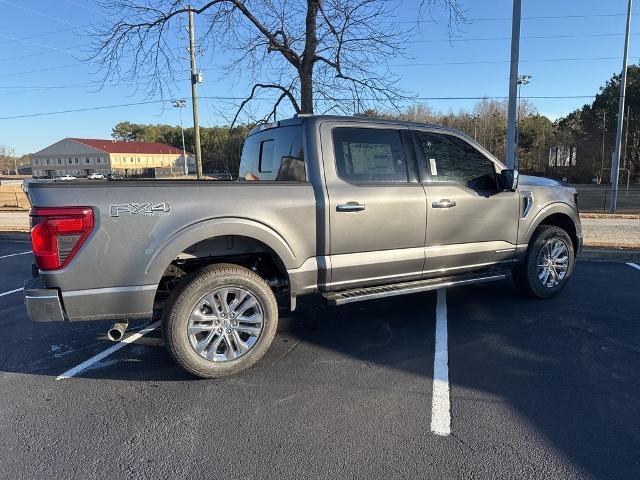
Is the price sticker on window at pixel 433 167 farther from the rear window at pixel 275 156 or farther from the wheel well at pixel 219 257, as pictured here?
the wheel well at pixel 219 257

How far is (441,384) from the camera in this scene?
3.56 m

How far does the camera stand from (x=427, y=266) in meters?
4.67

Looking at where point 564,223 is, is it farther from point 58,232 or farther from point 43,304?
point 43,304

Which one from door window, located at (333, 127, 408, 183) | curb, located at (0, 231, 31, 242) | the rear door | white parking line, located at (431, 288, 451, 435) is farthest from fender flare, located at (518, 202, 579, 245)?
curb, located at (0, 231, 31, 242)

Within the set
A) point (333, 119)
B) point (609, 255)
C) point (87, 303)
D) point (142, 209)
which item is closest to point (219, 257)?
point (142, 209)

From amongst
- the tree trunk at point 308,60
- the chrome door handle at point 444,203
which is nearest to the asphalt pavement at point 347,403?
the chrome door handle at point 444,203

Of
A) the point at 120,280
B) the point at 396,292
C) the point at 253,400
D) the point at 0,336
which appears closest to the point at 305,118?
the point at 396,292

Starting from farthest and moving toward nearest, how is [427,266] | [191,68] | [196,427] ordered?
1. [191,68]
2. [427,266]
3. [196,427]

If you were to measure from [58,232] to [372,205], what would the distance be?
248cm

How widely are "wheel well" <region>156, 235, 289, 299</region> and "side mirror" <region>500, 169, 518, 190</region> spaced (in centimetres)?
258

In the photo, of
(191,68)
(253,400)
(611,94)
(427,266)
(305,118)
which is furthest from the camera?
(611,94)

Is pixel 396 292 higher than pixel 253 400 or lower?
higher

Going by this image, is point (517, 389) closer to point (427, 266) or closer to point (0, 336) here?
point (427, 266)

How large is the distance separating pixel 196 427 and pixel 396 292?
215 centimetres
